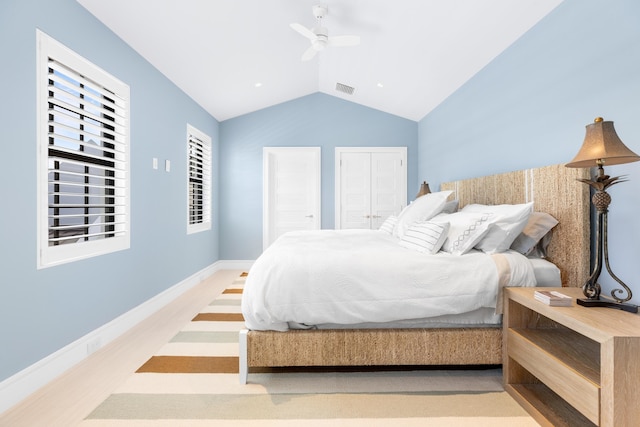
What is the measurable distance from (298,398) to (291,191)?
402cm

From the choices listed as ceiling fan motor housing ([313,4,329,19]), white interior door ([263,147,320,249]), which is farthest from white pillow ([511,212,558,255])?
white interior door ([263,147,320,249])

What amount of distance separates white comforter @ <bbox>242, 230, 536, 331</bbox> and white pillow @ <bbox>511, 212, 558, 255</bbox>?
0.41 metres

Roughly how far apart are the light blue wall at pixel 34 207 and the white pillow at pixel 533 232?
9.76 ft

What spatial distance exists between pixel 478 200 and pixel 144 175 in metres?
3.21

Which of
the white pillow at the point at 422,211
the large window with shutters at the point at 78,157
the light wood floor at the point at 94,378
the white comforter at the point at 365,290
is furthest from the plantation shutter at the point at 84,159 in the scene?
the white pillow at the point at 422,211

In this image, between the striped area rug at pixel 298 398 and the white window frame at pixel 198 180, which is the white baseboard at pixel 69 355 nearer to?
the striped area rug at pixel 298 398

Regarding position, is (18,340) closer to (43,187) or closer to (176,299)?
(43,187)

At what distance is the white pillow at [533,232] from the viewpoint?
226 cm

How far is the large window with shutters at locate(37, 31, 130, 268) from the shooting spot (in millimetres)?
2035

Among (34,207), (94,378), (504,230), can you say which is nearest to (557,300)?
(504,230)

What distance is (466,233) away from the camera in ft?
7.29

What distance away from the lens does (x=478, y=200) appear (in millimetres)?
3359

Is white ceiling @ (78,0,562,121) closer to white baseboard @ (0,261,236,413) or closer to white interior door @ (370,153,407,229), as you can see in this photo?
white interior door @ (370,153,407,229)

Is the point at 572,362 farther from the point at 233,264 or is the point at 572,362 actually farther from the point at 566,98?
the point at 233,264
